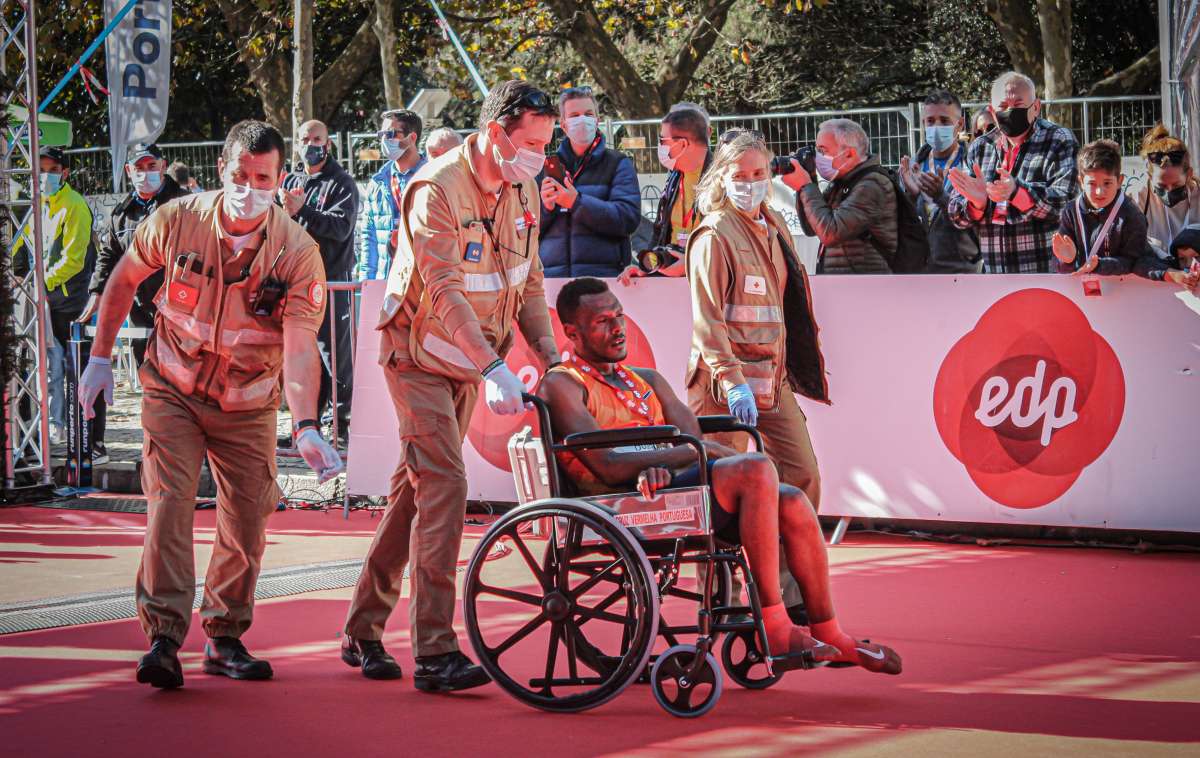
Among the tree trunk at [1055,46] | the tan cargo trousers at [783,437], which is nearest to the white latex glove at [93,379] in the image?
the tan cargo trousers at [783,437]

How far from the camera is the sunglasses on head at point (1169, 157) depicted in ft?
29.9

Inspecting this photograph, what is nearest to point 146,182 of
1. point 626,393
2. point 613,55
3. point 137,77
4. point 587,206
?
point 137,77

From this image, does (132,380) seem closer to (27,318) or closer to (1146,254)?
(27,318)

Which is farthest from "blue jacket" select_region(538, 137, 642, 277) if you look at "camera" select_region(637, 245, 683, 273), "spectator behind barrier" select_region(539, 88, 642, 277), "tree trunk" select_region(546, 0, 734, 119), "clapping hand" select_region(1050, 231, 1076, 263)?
"tree trunk" select_region(546, 0, 734, 119)

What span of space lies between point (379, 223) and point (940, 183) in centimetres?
395

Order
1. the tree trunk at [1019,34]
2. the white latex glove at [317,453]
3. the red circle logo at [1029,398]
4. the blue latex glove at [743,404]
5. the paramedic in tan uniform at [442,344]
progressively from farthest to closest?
the tree trunk at [1019,34] → the red circle logo at [1029,398] → the blue latex glove at [743,404] → the paramedic in tan uniform at [442,344] → the white latex glove at [317,453]

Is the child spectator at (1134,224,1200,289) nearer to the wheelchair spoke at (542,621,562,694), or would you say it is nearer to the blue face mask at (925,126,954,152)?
the blue face mask at (925,126,954,152)

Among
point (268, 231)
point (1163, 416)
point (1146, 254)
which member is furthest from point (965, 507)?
point (268, 231)

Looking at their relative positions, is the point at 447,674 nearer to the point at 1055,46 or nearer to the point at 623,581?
the point at 623,581

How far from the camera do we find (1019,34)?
2298cm

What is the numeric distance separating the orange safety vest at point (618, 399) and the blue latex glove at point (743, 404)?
1.55 ft

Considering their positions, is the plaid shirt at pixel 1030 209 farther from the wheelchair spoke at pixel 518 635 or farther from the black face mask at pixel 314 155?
the wheelchair spoke at pixel 518 635

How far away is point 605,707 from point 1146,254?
179 inches

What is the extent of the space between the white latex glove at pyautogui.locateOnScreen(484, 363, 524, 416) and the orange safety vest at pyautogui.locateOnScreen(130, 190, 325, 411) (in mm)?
904
